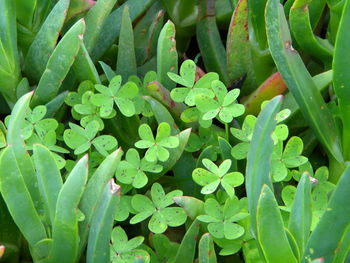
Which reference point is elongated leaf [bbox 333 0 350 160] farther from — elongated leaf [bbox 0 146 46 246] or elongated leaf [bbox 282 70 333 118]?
elongated leaf [bbox 0 146 46 246]

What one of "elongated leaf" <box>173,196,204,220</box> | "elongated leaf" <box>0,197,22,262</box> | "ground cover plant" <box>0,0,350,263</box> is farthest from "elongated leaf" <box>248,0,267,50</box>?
"elongated leaf" <box>0,197,22,262</box>

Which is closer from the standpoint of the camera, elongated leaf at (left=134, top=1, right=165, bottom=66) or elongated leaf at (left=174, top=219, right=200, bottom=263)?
elongated leaf at (left=174, top=219, right=200, bottom=263)

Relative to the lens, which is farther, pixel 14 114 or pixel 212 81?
pixel 212 81

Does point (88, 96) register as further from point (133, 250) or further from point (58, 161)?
point (133, 250)

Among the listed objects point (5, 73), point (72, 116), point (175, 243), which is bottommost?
point (175, 243)

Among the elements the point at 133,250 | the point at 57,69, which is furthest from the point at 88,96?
the point at 133,250

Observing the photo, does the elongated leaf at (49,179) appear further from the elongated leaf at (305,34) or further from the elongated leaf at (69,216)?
the elongated leaf at (305,34)

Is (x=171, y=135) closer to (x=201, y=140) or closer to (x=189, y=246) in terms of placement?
(x=201, y=140)
